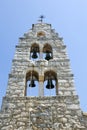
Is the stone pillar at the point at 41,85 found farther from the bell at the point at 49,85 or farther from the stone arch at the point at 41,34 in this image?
the stone arch at the point at 41,34

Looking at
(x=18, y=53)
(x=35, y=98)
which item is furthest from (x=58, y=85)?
(x=18, y=53)

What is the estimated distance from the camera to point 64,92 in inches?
437

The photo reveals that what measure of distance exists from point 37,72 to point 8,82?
1.46 meters

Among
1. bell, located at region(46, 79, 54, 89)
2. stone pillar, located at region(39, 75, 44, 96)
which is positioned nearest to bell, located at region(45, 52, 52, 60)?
bell, located at region(46, 79, 54, 89)

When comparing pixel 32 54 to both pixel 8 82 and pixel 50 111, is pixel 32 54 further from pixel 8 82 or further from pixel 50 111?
pixel 50 111

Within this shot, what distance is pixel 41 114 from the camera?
32.7 ft

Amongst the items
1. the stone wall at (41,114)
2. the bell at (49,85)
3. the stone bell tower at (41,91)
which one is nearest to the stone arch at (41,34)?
the stone bell tower at (41,91)

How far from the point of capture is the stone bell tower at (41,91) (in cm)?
970

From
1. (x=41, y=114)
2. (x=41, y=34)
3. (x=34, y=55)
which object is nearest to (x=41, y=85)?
(x=41, y=114)

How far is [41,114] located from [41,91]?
167 centimetres

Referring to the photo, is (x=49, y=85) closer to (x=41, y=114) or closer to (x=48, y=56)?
(x=48, y=56)

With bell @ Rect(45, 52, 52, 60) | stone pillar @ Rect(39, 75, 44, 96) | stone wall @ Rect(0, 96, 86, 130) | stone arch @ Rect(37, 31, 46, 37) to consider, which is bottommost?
stone wall @ Rect(0, 96, 86, 130)

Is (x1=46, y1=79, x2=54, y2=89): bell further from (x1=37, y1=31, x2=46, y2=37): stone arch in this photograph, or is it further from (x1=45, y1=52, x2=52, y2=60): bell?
(x1=37, y1=31, x2=46, y2=37): stone arch

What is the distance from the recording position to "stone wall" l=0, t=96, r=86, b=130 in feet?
31.3
